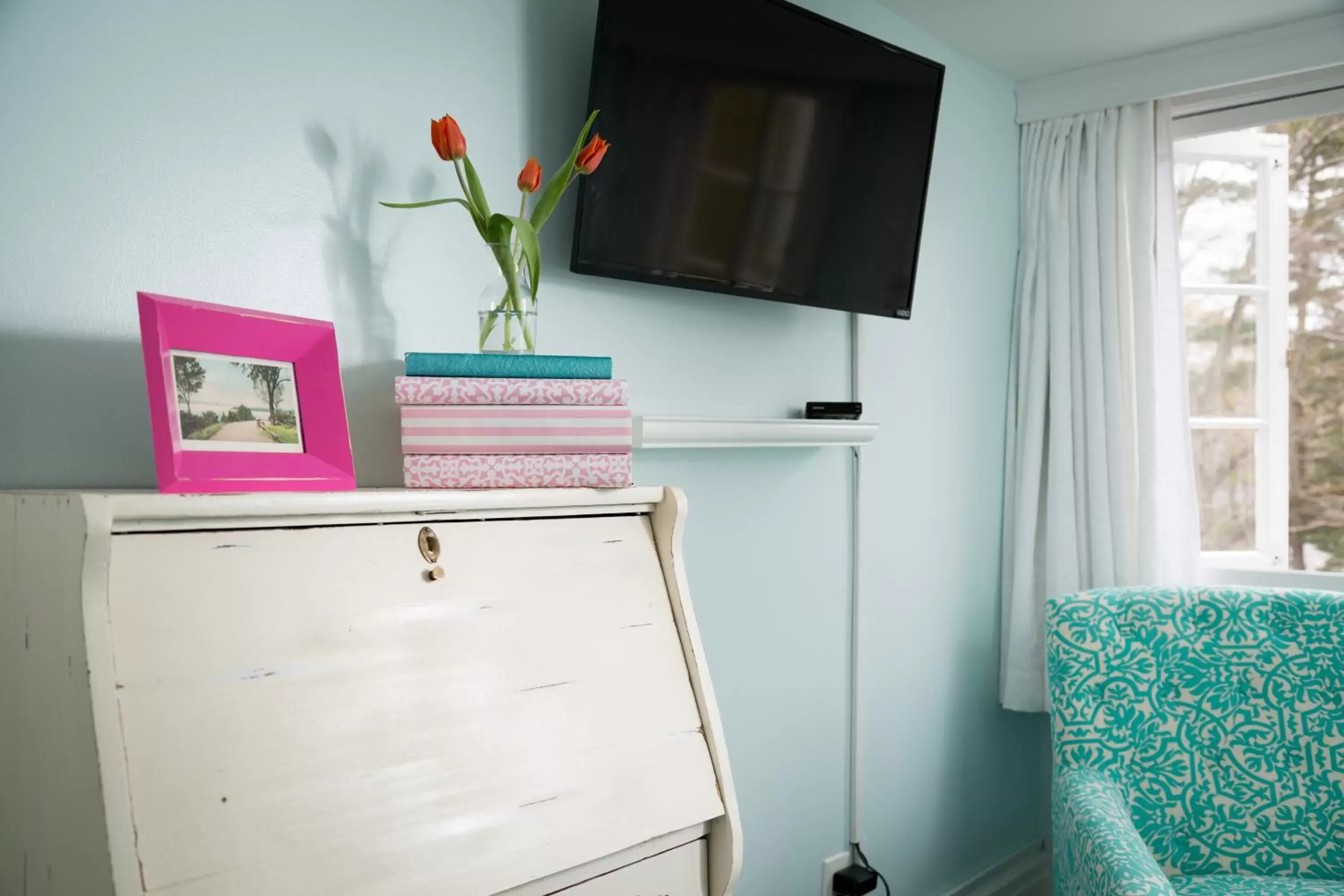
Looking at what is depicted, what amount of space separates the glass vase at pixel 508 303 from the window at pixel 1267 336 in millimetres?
2143

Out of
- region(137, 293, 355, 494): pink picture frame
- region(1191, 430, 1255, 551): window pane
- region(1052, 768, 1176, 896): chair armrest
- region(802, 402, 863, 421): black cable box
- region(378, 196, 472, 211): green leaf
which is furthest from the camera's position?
region(1191, 430, 1255, 551): window pane

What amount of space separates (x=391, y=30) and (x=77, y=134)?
48cm

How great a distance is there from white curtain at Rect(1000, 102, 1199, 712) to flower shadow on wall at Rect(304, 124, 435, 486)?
191 centimetres

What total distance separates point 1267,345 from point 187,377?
2737mm

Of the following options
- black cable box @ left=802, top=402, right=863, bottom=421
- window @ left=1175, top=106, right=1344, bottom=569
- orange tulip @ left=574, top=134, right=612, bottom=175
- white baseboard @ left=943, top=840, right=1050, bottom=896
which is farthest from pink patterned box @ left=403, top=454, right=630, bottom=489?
window @ left=1175, top=106, right=1344, bottom=569

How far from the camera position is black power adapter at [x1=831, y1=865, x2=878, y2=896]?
7.36 ft

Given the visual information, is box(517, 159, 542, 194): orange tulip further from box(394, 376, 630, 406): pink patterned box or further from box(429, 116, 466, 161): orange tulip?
box(394, 376, 630, 406): pink patterned box

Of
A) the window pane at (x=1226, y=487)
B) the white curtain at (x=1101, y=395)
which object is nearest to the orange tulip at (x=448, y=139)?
the white curtain at (x=1101, y=395)

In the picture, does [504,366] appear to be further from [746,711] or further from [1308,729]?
[1308,729]

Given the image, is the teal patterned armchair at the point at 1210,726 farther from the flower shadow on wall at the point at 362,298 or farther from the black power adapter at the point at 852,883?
the flower shadow on wall at the point at 362,298

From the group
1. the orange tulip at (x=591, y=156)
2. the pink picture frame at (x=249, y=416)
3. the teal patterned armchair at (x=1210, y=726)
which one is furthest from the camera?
the teal patterned armchair at (x=1210, y=726)

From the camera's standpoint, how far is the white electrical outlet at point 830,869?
88.2 inches

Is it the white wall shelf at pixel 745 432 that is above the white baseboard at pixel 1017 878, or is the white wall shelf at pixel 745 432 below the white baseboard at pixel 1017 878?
above

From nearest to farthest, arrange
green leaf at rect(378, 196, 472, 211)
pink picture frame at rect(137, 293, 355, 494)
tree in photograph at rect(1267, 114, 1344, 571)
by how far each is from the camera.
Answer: pink picture frame at rect(137, 293, 355, 494), green leaf at rect(378, 196, 472, 211), tree in photograph at rect(1267, 114, 1344, 571)
